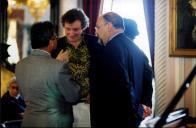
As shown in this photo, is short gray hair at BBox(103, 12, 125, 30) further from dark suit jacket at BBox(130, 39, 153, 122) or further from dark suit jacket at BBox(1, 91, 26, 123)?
dark suit jacket at BBox(1, 91, 26, 123)

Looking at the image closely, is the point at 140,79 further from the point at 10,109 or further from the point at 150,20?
the point at 10,109

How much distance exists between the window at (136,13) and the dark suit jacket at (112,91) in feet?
5.49

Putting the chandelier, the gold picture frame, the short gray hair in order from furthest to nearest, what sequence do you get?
the chandelier, the gold picture frame, the short gray hair

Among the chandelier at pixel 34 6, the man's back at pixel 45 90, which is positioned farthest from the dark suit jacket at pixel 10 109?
the man's back at pixel 45 90

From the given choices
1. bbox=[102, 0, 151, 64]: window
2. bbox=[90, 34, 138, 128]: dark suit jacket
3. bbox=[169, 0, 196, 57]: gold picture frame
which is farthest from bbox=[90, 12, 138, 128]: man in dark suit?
bbox=[102, 0, 151, 64]: window

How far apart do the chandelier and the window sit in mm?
963

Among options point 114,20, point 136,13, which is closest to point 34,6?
point 136,13

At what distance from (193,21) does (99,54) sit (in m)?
1.43

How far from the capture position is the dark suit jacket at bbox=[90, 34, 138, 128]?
2.38 metres

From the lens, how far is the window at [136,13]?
4.11 metres

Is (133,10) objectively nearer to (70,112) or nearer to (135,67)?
(135,67)

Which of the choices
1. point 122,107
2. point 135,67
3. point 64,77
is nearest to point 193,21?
point 135,67

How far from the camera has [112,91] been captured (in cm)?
238

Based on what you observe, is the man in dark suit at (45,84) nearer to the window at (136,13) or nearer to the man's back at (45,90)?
the man's back at (45,90)
